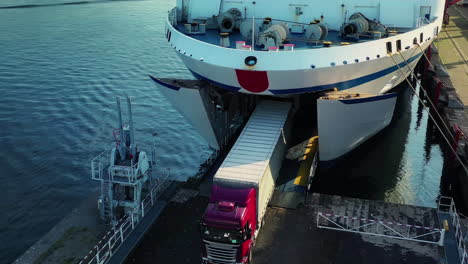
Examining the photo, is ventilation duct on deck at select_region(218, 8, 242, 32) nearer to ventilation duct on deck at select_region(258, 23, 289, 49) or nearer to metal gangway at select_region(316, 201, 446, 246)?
ventilation duct on deck at select_region(258, 23, 289, 49)

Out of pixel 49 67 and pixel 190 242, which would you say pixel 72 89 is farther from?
pixel 190 242

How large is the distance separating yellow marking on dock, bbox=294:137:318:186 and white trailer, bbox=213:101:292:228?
3.31 ft

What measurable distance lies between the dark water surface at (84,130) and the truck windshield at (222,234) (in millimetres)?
10591

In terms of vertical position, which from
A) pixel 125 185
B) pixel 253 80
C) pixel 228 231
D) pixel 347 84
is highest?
pixel 253 80

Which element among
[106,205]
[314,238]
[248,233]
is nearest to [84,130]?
[106,205]

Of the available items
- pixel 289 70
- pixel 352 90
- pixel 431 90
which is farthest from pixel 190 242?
pixel 431 90

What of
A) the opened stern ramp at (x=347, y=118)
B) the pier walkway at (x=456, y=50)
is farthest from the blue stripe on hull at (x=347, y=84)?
the pier walkway at (x=456, y=50)

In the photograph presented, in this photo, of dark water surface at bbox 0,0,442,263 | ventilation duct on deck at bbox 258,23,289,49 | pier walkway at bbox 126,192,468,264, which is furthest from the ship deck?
pier walkway at bbox 126,192,468,264

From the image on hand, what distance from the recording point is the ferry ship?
20703 millimetres

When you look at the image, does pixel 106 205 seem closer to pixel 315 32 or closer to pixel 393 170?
pixel 315 32

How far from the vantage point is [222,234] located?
601 inches

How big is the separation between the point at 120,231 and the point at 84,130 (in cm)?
1637

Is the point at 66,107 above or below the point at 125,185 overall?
below

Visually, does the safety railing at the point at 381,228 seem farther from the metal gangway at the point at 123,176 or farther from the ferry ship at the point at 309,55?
the metal gangway at the point at 123,176
